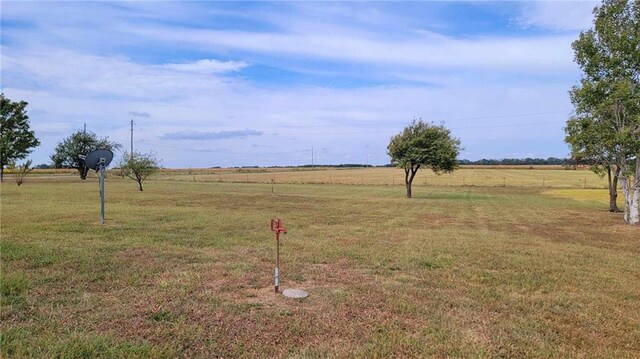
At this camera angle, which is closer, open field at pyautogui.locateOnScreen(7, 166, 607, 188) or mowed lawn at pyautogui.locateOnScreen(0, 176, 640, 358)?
mowed lawn at pyautogui.locateOnScreen(0, 176, 640, 358)

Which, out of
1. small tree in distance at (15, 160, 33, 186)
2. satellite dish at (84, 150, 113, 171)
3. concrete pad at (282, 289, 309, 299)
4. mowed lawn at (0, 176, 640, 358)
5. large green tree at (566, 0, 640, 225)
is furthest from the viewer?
small tree in distance at (15, 160, 33, 186)

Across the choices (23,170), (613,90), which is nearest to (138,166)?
(23,170)

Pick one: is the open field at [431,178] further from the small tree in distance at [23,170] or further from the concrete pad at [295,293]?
the concrete pad at [295,293]

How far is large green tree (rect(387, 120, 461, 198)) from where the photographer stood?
3122 cm

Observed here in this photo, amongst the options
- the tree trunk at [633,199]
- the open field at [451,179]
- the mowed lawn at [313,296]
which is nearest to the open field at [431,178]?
the open field at [451,179]

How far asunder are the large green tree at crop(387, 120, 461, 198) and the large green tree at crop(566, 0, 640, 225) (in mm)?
13297

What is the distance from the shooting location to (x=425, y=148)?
103 ft

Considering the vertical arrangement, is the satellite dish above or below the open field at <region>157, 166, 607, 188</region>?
above

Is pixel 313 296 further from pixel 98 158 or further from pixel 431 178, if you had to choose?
pixel 431 178

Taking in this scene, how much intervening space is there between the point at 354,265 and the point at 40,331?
5.31 meters

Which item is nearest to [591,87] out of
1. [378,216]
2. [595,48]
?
[595,48]

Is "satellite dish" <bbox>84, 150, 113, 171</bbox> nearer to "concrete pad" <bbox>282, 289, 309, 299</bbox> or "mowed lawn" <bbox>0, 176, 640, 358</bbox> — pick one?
"mowed lawn" <bbox>0, 176, 640, 358</bbox>

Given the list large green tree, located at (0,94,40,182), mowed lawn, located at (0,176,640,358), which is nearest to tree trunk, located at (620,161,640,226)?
mowed lawn, located at (0,176,640,358)

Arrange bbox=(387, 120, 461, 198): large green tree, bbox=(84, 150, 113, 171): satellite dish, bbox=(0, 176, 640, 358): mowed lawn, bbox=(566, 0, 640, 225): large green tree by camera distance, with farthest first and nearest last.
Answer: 1. bbox=(387, 120, 461, 198): large green tree
2. bbox=(566, 0, 640, 225): large green tree
3. bbox=(84, 150, 113, 171): satellite dish
4. bbox=(0, 176, 640, 358): mowed lawn
